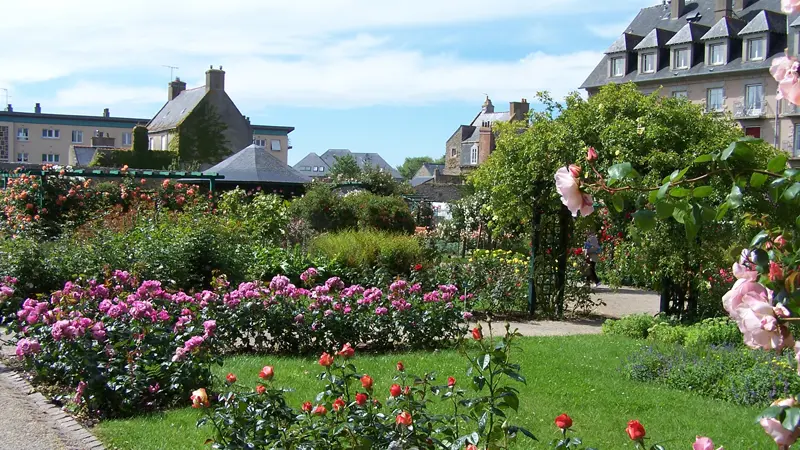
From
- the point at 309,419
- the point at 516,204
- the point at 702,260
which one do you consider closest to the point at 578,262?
the point at 516,204

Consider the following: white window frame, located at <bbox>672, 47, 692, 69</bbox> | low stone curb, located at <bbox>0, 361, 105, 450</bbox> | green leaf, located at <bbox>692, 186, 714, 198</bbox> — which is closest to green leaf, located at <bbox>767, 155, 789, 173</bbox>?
green leaf, located at <bbox>692, 186, 714, 198</bbox>

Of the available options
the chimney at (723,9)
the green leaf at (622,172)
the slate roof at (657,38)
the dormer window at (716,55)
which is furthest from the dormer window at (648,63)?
the green leaf at (622,172)

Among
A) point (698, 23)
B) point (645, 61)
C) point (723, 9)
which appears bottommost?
point (645, 61)

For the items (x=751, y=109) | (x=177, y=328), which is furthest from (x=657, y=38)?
(x=177, y=328)

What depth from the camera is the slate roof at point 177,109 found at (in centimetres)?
4638

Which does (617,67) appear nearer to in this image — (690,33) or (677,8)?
(677,8)

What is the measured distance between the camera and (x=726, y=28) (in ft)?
131

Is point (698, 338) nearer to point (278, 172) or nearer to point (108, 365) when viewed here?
point (108, 365)

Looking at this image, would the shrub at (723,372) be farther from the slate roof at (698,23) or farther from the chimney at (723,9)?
the chimney at (723,9)

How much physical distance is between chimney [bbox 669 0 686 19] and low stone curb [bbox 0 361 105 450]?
42587mm

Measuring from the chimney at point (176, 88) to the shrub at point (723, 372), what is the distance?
47537 millimetres

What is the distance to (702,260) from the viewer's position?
9.83 metres

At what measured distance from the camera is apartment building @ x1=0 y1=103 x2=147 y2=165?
61094mm

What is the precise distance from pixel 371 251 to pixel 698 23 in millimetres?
34805
